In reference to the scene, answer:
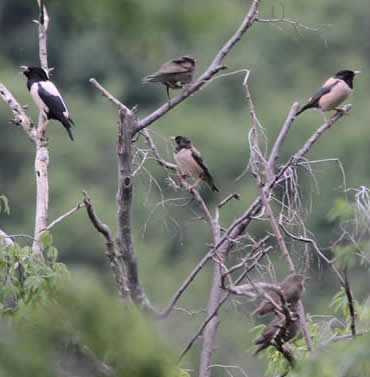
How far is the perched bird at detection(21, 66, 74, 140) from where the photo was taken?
8922mm

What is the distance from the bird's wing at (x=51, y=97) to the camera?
29.3ft

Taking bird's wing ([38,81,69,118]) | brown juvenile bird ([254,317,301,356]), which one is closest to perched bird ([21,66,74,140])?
bird's wing ([38,81,69,118])

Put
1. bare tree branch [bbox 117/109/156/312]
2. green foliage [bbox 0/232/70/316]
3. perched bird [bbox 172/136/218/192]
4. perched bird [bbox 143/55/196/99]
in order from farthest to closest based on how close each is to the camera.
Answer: perched bird [bbox 172/136/218/192] < perched bird [bbox 143/55/196/99] < bare tree branch [bbox 117/109/156/312] < green foliage [bbox 0/232/70/316]

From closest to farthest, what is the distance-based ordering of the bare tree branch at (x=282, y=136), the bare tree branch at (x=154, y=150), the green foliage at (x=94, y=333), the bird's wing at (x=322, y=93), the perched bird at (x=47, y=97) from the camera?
1. the green foliage at (x=94, y=333)
2. the bare tree branch at (x=282, y=136)
3. the bare tree branch at (x=154, y=150)
4. the perched bird at (x=47, y=97)
5. the bird's wing at (x=322, y=93)

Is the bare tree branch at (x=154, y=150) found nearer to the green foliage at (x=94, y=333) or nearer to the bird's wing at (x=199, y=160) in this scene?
the bird's wing at (x=199, y=160)

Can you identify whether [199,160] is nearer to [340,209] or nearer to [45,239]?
[45,239]

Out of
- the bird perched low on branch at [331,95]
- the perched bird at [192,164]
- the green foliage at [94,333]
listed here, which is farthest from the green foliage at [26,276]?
the bird perched low on branch at [331,95]

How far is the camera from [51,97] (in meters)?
8.92

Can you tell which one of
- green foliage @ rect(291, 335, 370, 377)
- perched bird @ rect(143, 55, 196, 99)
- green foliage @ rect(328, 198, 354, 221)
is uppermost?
green foliage @ rect(328, 198, 354, 221)

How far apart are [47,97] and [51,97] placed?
0.04 m

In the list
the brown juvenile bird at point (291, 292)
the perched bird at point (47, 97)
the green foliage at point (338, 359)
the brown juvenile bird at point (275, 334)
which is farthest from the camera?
the perched bird at point (47, 97)

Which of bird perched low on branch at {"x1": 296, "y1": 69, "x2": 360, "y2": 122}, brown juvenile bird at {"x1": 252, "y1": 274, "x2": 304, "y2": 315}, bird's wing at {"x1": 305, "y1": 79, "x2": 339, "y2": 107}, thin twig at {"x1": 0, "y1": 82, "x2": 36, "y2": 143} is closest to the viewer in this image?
brown juvenile bird at {"x1": 252, "y1": 274, "x2": 304, "y2": 315}

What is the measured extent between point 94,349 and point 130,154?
3119 mm

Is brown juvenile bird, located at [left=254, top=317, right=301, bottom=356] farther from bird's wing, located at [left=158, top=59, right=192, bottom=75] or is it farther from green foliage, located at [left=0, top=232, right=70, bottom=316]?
bird's wing, located at [left=158, top=59, right=192, bottom=75]
